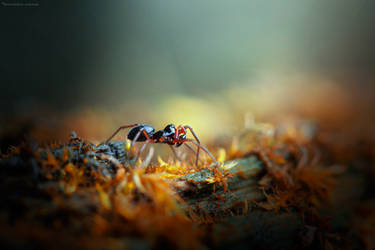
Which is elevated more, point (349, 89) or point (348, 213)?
point (349, 89)

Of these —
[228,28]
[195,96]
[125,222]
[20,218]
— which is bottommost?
[125,222]

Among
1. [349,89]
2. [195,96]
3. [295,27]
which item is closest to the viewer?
[349,89]

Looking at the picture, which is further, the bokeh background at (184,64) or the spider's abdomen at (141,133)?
the bokeh background at (184,64)

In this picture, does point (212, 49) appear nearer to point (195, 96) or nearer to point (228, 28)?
point (228, 28)

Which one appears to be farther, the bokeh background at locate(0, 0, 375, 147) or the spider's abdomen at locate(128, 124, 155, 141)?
the bokeh background at locate(0, 0, 375, 147)

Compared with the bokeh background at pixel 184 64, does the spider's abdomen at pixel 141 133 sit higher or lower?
lower

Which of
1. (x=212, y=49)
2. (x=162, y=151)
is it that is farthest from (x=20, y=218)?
(x=212, y=49)

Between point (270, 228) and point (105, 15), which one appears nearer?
point (270, 228)

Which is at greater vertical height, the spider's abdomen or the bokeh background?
the bokeh background
